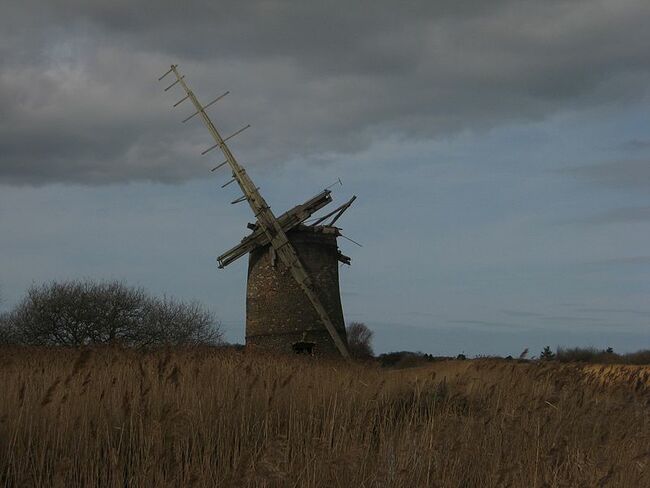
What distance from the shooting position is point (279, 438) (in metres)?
6.37

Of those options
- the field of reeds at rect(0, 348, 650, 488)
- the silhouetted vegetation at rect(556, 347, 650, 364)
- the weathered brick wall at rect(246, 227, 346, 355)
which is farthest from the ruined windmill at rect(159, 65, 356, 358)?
the field of reeds at rect(0, 348, 650, 488)

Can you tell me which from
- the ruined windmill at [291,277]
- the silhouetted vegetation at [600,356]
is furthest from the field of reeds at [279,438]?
the silhouetted vegetation at [600,356]

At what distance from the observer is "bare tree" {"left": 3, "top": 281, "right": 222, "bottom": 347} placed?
31781mm

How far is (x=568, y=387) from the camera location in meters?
10.9

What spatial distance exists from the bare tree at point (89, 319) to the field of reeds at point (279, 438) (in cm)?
2326

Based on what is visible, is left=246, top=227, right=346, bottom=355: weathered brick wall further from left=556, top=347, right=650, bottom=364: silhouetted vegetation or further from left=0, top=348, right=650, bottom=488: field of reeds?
left=0, top=348, right=650, bottom=488: field of reeds

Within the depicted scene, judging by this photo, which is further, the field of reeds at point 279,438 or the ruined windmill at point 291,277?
the ruined windmill at point 291,277

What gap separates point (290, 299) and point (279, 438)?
17.9m

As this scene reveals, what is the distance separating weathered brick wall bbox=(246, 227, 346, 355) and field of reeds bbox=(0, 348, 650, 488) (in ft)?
47.2

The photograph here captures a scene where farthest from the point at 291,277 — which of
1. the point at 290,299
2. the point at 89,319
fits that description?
the point at 89,319

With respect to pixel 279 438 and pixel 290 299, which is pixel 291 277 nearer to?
pixel 290 299

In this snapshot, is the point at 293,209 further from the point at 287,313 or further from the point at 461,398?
the point at 461,398

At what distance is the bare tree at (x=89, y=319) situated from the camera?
1251 inches

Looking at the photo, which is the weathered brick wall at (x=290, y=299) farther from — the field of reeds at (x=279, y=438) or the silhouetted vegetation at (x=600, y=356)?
the field of reeds at (x=279, y=438)
